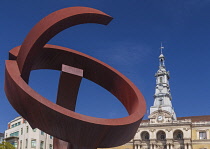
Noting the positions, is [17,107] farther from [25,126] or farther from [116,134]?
[25,126]

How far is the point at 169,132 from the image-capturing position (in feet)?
207

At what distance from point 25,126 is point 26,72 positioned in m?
36.1

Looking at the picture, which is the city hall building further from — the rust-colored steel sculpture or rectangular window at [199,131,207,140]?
the rust-colored steel sculpture

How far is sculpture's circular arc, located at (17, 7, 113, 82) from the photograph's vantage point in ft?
55.7

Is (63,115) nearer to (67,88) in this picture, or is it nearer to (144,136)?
(67,88)

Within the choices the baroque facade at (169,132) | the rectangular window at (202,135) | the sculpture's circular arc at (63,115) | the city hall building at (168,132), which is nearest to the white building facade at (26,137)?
the city hall building at (168,132)

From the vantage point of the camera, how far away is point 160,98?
70938 mm

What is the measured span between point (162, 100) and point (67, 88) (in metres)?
52.8

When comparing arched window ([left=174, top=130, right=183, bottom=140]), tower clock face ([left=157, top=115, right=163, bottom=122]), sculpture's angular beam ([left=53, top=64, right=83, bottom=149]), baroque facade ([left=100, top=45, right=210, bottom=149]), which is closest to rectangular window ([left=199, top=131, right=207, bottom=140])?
baroque facade ([left=100, top=45, right=210, bottom=149])

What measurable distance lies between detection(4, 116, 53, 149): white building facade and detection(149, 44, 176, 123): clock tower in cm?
2176

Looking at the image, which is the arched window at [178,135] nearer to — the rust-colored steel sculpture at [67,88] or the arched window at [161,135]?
the arched window at [161,135]

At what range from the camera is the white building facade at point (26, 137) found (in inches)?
1988

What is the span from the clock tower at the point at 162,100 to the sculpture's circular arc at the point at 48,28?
49457 millimetres

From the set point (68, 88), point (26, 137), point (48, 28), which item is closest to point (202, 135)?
point (26, 137)
